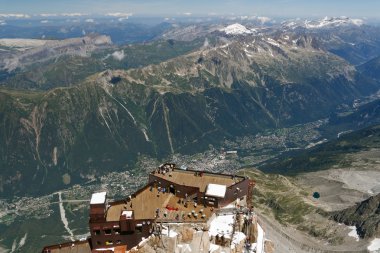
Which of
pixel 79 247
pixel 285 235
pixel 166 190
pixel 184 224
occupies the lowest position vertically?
pixel 285 235

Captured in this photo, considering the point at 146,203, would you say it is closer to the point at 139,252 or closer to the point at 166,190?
the point at 166,190

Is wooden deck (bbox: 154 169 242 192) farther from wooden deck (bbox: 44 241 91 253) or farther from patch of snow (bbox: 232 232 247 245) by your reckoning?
patch of snow (bbox: 232 232 247 245)

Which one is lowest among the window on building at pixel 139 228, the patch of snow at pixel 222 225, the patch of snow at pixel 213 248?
the window on building at pixel 139 228

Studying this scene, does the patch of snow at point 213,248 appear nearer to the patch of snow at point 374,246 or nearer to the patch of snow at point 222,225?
the patch of snow at point 222,225

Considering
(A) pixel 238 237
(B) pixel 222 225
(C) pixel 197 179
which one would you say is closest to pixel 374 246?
(C) pixel 197 179

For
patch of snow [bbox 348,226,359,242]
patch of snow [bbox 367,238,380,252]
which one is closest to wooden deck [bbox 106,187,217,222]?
patch of snow [bbox 367,238,380,252]

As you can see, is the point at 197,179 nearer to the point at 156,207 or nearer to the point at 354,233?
the point at 156,207

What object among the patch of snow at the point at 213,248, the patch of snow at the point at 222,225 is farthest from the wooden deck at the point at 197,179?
the patch of snow at the point at 213,248

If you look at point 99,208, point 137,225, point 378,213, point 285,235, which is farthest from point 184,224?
point 378,213

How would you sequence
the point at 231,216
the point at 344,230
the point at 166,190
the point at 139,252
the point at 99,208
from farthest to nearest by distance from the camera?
the point at 344,230 → the point at 166,190 → the point at 99,208 → the point at 231,216 → the point at 139,252
